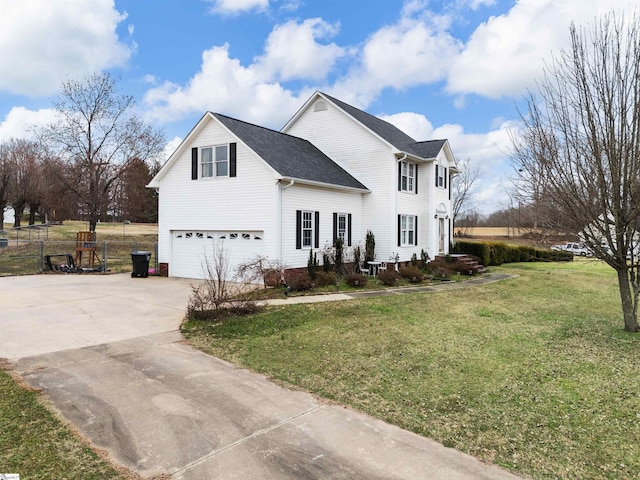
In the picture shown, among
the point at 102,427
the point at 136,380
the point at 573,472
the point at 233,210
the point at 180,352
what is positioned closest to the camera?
the point at 573,472

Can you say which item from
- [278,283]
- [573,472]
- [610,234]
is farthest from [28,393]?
[610,234]

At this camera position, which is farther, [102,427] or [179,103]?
[179,103]

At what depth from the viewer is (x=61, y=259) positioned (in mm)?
23219

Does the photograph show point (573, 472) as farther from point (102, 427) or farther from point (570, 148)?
point (570, 148)

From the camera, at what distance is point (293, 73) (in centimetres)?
2108

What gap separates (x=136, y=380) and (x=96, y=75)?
93.5 feet

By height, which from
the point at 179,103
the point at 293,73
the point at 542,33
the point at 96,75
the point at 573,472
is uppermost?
the point at 96,75

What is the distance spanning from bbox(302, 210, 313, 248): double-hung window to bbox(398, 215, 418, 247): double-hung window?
498 centimetres

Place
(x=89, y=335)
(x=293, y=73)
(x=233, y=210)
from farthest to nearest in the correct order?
1. (x=293, y=73)
2. (x=233, y=210)
3. (x=89, y=335)

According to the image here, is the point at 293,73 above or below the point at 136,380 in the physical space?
above

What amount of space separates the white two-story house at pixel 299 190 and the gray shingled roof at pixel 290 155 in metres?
0.07

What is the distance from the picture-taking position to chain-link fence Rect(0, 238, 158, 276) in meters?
18.3

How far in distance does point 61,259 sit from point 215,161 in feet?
44.3

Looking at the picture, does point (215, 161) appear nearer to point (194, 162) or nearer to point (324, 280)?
point (194, 162)
